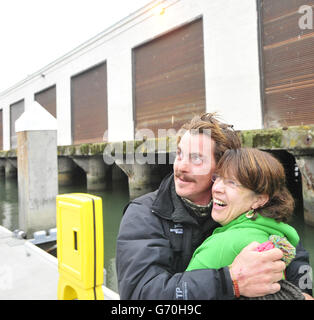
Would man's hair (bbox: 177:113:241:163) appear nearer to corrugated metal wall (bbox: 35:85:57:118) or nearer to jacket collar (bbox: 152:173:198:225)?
jacket collar (bbox: 152:173:198:225)

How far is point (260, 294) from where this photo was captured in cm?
109

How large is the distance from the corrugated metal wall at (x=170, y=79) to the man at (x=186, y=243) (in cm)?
890

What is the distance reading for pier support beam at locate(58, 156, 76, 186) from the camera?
16422 millimetres

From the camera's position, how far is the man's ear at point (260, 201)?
50.0 inches

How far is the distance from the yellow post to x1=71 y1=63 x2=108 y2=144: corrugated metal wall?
12973 millimetres

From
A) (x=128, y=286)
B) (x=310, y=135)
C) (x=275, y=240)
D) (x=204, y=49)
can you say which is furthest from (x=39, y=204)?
(x=204, y=49)

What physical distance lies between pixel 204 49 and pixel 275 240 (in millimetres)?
9402

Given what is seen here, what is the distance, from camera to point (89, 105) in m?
15.7

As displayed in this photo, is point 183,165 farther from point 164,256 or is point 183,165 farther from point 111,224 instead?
point 111,224

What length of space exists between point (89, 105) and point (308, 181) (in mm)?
12415

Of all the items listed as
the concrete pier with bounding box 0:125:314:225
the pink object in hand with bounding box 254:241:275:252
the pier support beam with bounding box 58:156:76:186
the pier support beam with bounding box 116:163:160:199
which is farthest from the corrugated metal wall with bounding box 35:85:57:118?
the pink object in hand with bounding box 254:241:275:252

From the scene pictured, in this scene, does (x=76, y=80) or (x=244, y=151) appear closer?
(x=244, y=151)

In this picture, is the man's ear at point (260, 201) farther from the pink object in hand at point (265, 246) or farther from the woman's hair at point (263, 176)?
the pink object in hand at point (265, 246)

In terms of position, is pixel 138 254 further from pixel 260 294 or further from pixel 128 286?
pixel 260 294
